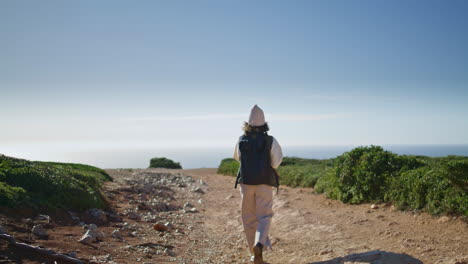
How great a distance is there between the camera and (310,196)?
13008 mm

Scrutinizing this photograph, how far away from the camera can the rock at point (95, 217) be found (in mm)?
7965

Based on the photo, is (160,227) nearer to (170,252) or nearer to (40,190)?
(170,252)

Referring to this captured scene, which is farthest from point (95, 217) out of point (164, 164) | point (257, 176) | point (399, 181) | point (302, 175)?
point (164, 164)

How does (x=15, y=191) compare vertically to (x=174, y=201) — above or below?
above

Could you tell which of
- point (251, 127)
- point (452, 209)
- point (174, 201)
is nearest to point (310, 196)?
point (174, 201)

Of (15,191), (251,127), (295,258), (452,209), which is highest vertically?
(251,127)

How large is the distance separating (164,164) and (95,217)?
90.1ft

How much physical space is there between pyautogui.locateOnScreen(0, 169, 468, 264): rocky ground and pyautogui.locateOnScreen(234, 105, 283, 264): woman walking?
2.94ft

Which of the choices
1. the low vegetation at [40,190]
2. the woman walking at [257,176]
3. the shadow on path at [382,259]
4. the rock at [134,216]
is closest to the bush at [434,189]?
the shadow on path at [382,259]

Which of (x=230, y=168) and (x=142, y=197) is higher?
(x=230, y=168)

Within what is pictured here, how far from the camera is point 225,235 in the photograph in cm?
892

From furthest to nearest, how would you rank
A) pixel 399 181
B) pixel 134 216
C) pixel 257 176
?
pixel 399 181, pixel 134 216, pixel 257 176

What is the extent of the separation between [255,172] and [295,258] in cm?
181

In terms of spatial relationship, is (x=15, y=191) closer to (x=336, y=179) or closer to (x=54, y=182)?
(x=54, y=182)
